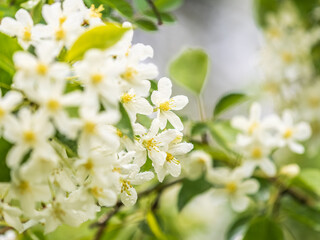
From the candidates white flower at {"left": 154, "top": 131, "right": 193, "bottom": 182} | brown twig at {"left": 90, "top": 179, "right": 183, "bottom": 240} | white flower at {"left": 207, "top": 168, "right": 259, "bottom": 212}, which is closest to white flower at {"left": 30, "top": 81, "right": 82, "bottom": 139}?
white flower at {"left": 154, "top": 131, "right": 193, "bottom": 182}

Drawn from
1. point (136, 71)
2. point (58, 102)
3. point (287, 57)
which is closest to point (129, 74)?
point (136, 71)

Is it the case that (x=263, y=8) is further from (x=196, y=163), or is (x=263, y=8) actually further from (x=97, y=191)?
(x=97, y=191)

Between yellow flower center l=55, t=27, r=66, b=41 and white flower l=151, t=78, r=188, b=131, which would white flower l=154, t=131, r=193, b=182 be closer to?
white flower l=151, t=78, r=188, b=131

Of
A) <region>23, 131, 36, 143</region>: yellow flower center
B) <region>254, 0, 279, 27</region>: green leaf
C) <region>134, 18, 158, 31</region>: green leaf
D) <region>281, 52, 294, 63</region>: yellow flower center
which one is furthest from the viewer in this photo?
<region>254, 0, 279, 27</region>: green leaf

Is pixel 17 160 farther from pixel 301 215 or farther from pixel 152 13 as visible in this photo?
pixel 301 215

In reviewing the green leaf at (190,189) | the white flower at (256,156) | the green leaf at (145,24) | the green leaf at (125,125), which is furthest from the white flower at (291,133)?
the green leaf at (125,125)

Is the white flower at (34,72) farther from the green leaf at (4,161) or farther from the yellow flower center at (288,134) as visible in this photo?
the yellow flower center at (288,134)

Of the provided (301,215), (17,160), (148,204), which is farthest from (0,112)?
(301,215)
